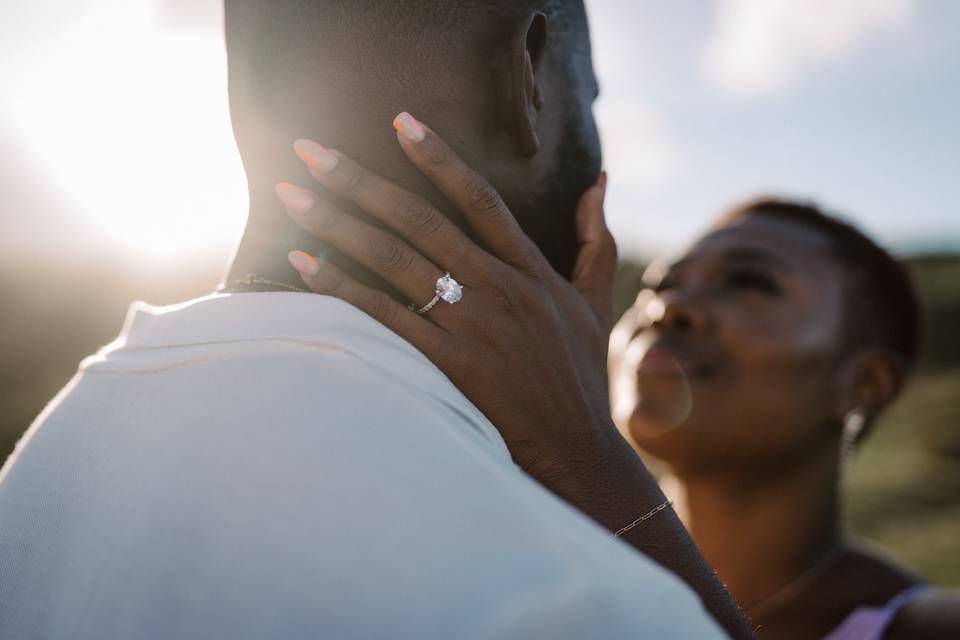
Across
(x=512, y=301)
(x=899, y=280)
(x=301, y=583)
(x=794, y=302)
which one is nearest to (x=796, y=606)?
(x=794, y=302)

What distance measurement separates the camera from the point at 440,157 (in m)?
1.44

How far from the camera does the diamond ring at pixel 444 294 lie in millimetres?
1468

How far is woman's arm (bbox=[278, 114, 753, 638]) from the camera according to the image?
4.62 ft

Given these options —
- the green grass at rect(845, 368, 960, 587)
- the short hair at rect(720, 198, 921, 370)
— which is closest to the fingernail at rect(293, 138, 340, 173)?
the short hair at rect(720, 198, 921, 370)

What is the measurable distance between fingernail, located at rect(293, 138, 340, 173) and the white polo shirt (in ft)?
0.92

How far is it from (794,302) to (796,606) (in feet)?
4.45

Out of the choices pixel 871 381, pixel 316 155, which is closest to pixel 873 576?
pixel 871 381

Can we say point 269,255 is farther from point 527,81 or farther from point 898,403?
point 898,403

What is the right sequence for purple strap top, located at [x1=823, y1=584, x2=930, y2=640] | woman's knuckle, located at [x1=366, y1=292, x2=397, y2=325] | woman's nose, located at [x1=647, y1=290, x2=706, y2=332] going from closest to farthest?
woman's knuckle, located at [x1=366, y1=292, x2=397, y2=325] → purple strap top, located at [x1=823, y1=584, x2=930, y2=640] → woman's nose, located at [x1=647, y1=290, x2=706, y2=332]

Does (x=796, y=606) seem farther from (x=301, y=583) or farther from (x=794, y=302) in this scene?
(x=301, y=583)

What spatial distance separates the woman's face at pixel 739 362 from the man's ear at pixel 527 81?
6.75 ft

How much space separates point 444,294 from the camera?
1469 mm

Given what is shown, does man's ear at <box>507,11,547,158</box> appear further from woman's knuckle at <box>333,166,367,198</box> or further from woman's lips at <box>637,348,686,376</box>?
woman's lips at <box>637,348,686,376</box>

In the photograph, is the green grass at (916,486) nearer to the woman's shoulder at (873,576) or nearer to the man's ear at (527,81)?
the woman's shoulder at (873,576)
